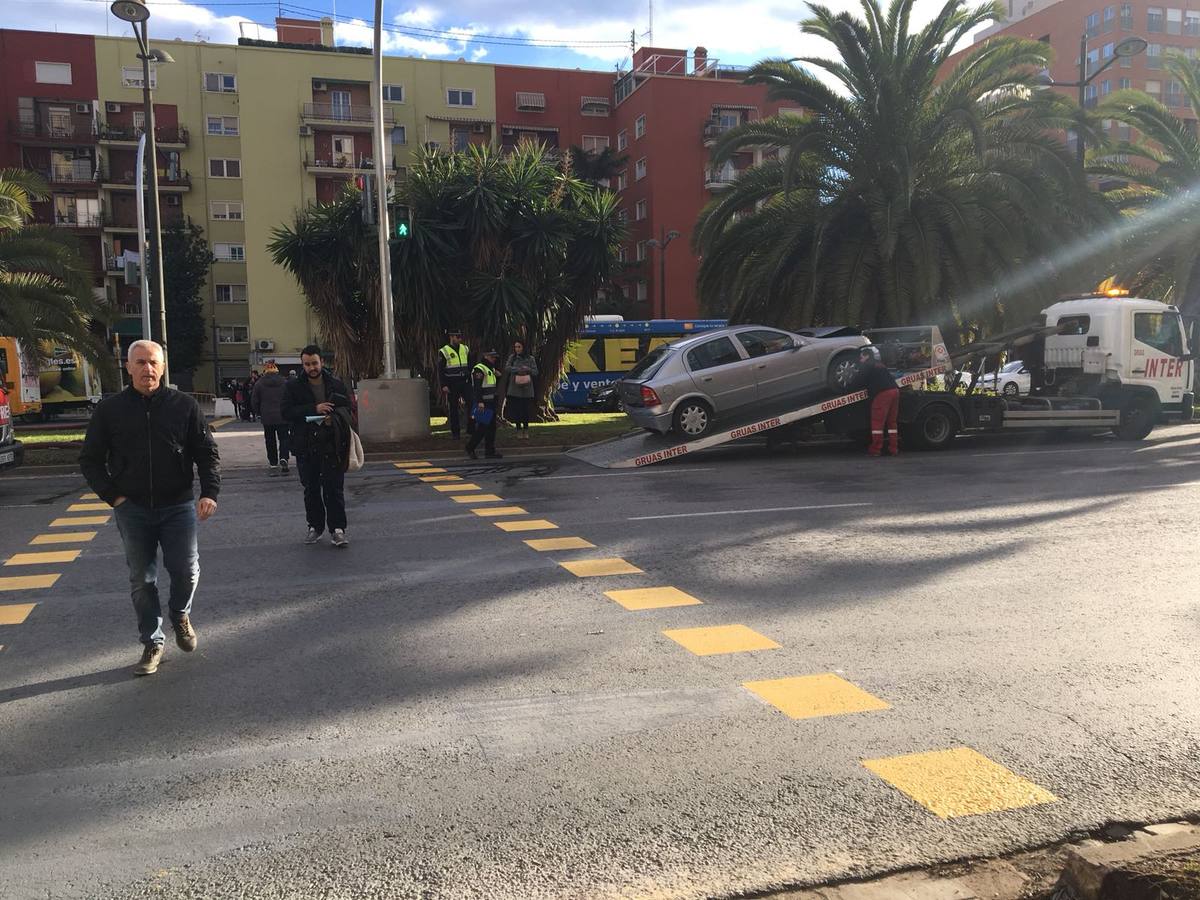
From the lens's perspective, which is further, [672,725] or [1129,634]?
[1129,634]

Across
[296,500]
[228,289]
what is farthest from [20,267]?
[228,289]

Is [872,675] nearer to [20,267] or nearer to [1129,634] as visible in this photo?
[1129,634]

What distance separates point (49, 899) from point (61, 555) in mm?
6233

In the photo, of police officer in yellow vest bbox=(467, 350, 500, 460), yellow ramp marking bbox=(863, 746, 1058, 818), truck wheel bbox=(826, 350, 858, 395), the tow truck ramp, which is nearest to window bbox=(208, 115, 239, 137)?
police officer in yellow vest bbox=(467, 350, 500, 460)

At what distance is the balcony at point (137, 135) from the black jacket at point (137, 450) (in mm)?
54643

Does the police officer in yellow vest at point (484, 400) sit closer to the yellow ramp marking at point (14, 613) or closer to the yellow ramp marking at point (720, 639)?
the yellow ramp marking at point (14, 613)

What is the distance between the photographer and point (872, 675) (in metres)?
4.92

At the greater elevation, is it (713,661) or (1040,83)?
(1040,83)

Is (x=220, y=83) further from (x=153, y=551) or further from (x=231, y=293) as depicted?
(x=153, y=551)

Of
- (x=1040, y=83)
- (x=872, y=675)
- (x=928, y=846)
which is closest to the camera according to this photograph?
(x=928, y=846)

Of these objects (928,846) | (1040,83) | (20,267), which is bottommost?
(928,846)

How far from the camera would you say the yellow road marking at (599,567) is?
7398 mm

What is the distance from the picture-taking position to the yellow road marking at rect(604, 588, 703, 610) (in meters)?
6.40

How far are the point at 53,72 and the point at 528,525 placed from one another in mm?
55848
